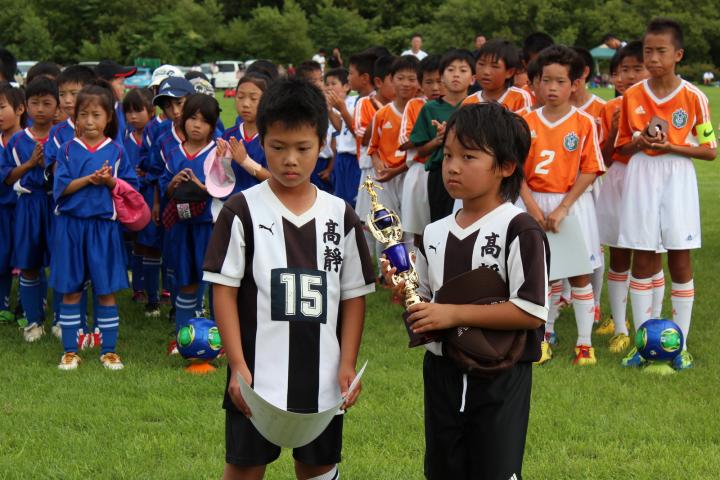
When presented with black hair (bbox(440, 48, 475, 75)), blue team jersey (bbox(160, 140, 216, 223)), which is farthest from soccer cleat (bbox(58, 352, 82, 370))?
black hair (bbox(440, 48, 475, 75))

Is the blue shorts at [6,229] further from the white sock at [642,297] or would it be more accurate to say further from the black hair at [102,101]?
the white sock at [642,297]

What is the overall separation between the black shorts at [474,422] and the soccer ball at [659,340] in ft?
9.02

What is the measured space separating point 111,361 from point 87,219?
0.91 meters

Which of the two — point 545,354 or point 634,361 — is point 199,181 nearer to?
point 545,354

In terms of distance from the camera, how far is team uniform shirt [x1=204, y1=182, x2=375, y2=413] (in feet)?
10.4

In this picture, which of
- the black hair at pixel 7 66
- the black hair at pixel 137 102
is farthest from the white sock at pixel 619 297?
the black hair at pixel 7 66

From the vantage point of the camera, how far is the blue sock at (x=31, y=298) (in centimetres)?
701

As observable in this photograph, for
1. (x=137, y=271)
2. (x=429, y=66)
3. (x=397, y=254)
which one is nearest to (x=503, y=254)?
(x=397, y=254)

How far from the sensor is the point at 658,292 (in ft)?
21.7

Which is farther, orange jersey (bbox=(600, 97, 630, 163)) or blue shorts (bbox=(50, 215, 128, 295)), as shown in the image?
orange jersey (bbox=(600, 97, 630, 163))

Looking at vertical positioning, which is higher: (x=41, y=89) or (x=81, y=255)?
(x=41, y=89)

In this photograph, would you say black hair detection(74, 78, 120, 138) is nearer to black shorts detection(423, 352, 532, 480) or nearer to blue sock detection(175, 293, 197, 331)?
blue sock detection(175, 293, 197, 331)

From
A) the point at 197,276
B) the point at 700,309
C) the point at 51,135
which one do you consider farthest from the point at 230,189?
the point at 700,309

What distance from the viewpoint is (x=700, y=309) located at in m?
7.41
